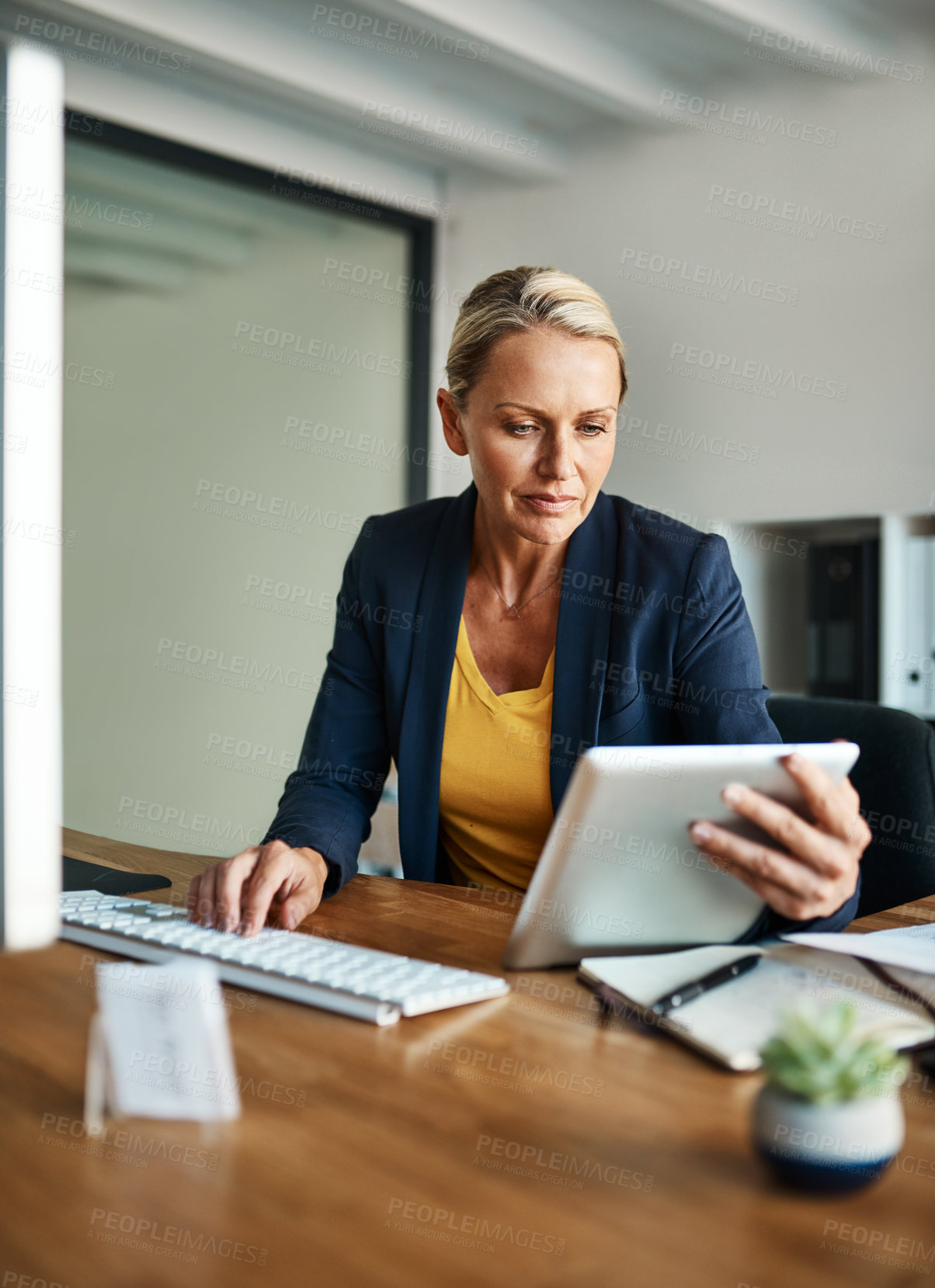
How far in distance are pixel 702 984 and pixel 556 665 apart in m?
0.64

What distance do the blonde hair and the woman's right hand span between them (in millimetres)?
744

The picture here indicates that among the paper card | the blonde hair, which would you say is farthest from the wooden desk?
the blonde hair

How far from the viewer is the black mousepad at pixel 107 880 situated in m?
1.40

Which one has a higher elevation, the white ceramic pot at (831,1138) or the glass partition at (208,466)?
the glass partition at (208,466)

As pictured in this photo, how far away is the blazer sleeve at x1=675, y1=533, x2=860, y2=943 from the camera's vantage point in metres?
1.37

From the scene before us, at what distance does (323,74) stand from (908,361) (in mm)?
1977

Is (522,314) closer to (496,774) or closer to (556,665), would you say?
(556,665)

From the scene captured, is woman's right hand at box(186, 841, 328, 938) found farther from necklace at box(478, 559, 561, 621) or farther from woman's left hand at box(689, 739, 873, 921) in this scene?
necklace at box(478, 559, 561, 621)

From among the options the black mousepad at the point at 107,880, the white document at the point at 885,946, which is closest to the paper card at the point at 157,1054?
the white document at the point at 885,946

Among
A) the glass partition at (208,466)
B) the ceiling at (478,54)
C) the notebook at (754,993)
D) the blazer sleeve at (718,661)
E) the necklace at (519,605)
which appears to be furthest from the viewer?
the glass partition at (208,466)

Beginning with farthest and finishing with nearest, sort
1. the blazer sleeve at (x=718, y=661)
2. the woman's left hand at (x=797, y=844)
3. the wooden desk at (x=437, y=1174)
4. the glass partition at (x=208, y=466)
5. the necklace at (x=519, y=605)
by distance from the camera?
the glass partition at (x=208, y=466) → the necklace at (x=519, y=605) → the blazer sleeve at (x=718, y=661) → the woman's left hand at (x=797, y=844) → the wooden desk at (x=437, y=1174)

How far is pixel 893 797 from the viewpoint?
157 cm

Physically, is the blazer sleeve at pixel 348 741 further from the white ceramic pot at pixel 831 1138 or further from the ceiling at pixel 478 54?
the ceiling at pixel 478 54

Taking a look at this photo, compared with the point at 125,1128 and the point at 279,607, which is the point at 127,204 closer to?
the point at 279,607
